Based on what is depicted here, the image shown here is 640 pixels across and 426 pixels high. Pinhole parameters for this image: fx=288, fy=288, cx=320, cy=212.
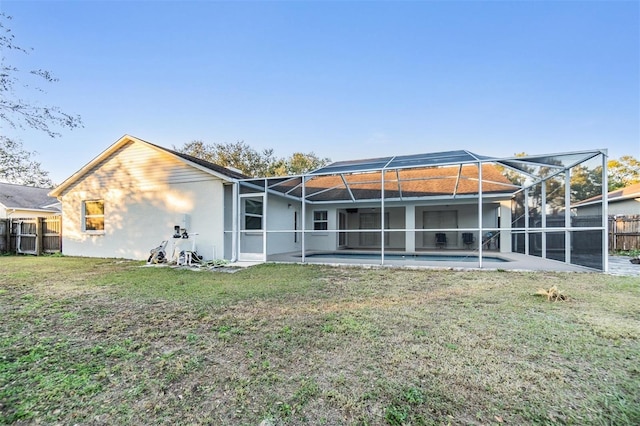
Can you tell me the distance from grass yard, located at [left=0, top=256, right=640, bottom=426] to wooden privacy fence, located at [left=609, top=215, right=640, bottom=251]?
10231mm

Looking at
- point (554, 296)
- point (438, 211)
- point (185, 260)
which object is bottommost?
point (185, 260)

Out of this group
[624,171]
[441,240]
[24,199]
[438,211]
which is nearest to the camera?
[441,240]

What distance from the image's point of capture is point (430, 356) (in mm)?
2727

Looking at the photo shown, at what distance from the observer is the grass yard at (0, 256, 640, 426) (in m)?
1.94

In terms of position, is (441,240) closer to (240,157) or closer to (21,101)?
(21,101)

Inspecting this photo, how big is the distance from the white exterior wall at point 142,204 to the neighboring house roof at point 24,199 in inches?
423

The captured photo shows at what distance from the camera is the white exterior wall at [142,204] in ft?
34.0

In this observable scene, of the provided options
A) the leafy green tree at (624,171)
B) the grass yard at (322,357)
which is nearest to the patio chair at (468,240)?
the grass yard at (322,357)

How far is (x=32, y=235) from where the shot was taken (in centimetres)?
1341

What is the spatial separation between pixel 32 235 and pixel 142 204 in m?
6.85

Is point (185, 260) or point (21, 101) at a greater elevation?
point (21, 101)

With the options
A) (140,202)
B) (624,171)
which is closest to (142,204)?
(140,202)

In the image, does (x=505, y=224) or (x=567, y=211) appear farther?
(x=505, y=224)

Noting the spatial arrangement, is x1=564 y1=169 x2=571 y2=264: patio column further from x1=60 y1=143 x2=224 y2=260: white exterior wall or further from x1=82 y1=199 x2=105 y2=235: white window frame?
x1=82 y1=199 x2=105 y2=235: white window frame
